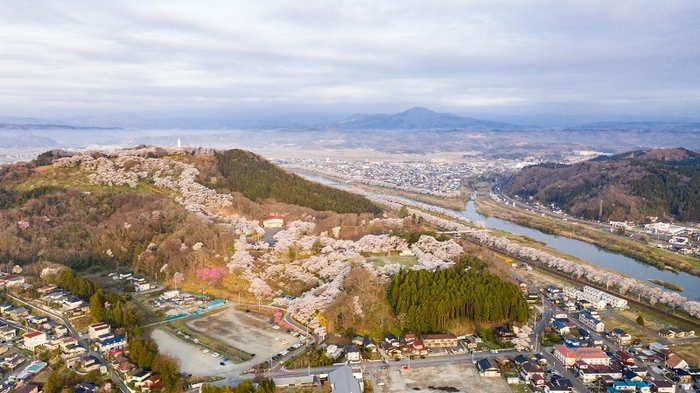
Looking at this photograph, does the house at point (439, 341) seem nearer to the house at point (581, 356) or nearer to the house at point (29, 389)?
the house at point (581, 356)

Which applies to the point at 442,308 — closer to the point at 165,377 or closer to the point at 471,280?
the point at 471,280

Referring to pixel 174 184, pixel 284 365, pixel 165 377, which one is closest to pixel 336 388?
pixel 284 365

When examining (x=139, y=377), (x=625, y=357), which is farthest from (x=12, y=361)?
(x=625, y=357)

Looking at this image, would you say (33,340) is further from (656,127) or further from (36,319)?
(656,127)

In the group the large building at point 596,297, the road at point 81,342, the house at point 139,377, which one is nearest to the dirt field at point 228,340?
the house at point 139,377

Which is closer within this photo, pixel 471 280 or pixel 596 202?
pixel 471 280

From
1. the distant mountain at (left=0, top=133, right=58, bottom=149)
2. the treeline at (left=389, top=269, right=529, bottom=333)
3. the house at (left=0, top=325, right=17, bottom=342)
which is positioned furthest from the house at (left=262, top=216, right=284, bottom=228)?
the distant mountain at (left=0, top=133, right=58, bottom=149)

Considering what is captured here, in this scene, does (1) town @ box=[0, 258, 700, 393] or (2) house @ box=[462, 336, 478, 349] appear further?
(2) house @ box=[462, 336, 478, 349]

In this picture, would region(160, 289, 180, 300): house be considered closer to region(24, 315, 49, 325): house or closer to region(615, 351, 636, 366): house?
region(24, 315, 49, 325): house

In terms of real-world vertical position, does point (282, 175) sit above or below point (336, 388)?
above
